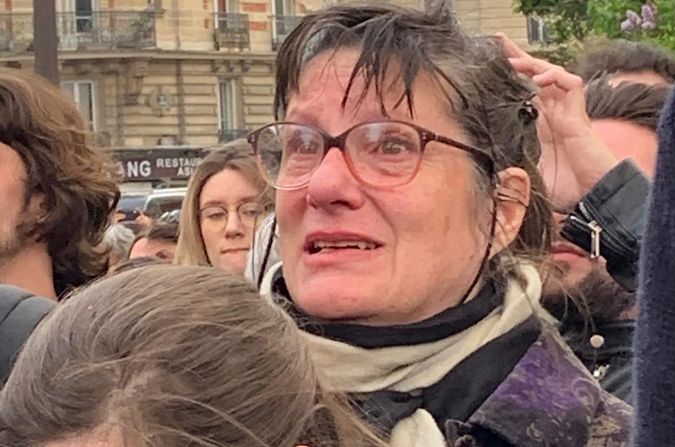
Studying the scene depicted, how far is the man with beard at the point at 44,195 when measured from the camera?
3.13m

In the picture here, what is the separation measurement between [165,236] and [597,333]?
3835 millimetres

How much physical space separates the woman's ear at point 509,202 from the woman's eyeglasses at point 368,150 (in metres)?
0.06

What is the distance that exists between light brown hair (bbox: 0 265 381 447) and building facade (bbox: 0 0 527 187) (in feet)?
117

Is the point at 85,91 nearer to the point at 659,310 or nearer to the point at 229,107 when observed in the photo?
the point at 229,107

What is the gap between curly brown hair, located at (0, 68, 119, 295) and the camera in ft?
10.4

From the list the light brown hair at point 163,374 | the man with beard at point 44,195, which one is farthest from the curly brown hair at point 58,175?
the light brown hair at point 163,374

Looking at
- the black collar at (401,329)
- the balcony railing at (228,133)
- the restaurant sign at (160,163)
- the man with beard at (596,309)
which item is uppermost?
the black collar at (401,329)

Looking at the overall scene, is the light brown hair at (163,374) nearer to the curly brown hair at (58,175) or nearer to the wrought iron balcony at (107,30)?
the curly brown hair at (58,175)

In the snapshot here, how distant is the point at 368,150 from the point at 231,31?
127 ft

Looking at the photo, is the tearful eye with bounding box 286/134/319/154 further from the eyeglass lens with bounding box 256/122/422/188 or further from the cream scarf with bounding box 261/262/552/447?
the cream scarf with bounding box 261/262/552/447

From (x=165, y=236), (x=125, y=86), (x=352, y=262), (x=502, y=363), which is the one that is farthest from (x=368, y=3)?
(x=125, y=86)

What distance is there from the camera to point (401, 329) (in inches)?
91.0

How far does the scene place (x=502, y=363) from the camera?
2328 mm

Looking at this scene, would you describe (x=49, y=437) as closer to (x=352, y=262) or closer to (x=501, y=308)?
(x=352, y=262)
